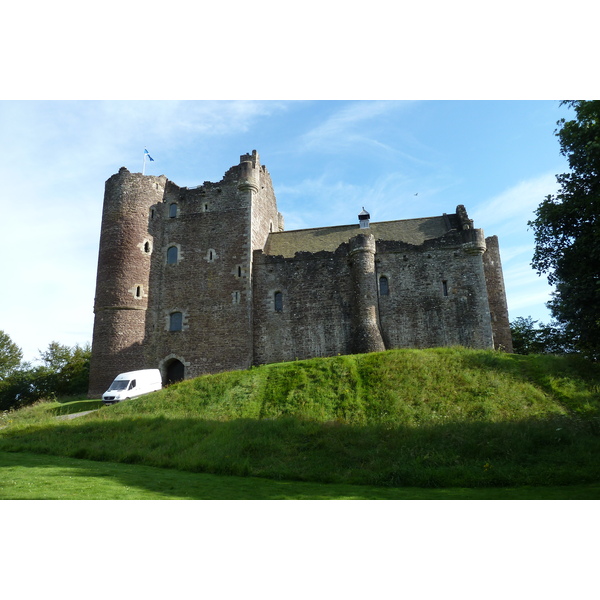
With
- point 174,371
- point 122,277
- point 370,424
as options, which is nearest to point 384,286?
point 370,424

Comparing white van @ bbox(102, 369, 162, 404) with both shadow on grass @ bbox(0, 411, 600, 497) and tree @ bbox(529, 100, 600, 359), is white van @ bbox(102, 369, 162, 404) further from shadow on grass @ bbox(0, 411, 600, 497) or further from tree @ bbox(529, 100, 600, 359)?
tree @ bbox(529, 100, 600, 359)

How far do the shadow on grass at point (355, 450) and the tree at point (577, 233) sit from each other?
11.1 feet

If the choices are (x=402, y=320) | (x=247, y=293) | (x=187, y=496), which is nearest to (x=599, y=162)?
(x=187, y=496)

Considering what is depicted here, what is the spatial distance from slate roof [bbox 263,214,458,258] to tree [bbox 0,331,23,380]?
96.7 feet

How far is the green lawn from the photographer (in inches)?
359

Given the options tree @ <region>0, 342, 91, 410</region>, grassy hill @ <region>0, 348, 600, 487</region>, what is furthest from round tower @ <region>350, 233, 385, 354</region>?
tree @ <region>0, 342, 91, 410</region>

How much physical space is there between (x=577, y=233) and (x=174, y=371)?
25.2 m

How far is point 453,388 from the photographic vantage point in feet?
62.8

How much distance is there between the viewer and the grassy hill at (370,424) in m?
12.2

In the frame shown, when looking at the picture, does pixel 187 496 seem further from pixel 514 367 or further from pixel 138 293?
pixel 138 293

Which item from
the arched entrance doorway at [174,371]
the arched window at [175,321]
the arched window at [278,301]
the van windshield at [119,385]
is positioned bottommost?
the van windshield at [119,385]

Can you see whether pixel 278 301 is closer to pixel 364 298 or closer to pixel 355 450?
pixel 364 298

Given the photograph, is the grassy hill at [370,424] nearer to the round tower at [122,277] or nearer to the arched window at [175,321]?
the round tower at [122,277]

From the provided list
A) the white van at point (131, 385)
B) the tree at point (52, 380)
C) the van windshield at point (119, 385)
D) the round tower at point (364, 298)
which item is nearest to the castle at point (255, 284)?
the round tower at point (364, 298)
